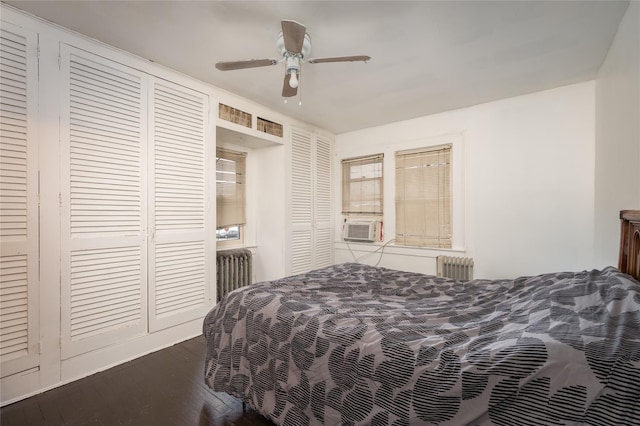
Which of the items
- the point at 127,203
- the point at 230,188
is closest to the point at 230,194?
the point at 230,188

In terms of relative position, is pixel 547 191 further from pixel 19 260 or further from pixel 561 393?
pixel 19 260

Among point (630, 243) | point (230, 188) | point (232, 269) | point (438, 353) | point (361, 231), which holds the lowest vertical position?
point (232, 269)

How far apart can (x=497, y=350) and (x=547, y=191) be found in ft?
9.15

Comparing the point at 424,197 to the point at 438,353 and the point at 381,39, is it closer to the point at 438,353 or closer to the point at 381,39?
the point at 381,39

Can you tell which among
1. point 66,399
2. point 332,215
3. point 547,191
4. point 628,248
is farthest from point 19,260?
point 547,191

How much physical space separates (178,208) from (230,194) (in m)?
1.03

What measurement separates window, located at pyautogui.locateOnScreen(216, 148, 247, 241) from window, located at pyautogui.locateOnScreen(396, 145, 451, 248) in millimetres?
2248

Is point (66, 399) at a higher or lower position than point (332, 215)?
lower

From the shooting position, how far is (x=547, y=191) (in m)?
2.99

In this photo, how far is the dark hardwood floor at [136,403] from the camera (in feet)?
5.52

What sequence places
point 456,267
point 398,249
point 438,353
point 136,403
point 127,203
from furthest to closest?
point 398,249 < point 456,267 < point 127,203 < point 136,403 < point 438,353

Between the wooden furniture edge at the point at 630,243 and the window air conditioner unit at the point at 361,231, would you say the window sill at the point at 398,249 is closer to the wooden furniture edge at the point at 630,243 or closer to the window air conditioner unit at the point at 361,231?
the window air conditioner unit at the point at 361,231

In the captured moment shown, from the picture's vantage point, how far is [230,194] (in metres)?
3.76

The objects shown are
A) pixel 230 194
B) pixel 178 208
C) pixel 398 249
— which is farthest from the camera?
pixel 398 249
